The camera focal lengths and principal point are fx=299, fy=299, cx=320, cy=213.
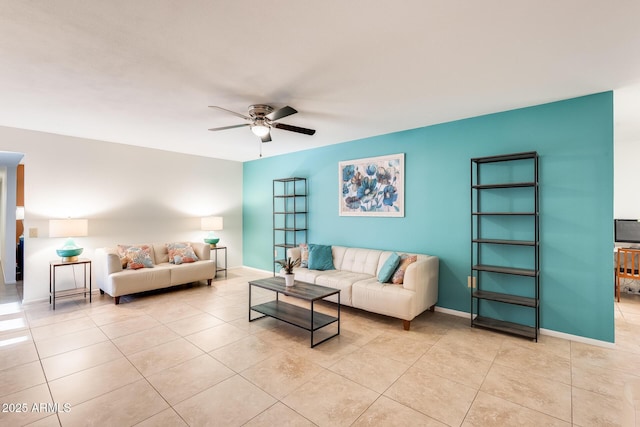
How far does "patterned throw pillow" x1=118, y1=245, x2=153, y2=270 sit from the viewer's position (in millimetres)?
4718

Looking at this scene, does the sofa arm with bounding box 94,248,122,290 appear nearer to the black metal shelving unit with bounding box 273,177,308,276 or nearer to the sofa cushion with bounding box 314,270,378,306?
the black metal shelving unit with bounding box 273,177,308,276

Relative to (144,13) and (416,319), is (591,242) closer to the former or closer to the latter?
(416,319)

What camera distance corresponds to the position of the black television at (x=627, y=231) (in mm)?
4797

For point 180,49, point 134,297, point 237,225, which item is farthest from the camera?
point 237,225

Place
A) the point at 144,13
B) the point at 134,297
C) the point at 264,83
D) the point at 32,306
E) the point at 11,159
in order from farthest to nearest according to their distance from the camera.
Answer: the point at 11,159, the point at 134,297, the point at 32,306, the point at 264,83, the point at 144,13

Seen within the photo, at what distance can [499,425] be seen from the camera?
75.7 inches

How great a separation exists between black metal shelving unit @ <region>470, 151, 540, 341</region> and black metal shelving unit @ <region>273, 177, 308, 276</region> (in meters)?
3.03

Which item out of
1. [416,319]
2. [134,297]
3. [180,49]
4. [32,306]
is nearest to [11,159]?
→ [32,306]

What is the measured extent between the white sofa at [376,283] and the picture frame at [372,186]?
0.66m

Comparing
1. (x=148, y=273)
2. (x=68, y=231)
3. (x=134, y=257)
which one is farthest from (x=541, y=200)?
(x=68, y=231)

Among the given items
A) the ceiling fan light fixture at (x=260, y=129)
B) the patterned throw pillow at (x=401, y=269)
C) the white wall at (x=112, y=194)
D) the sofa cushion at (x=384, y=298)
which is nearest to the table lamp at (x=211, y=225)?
the white wall at (x=112, y=194)

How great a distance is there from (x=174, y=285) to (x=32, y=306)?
1.82 m

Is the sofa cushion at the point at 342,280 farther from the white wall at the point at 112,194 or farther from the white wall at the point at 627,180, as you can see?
the white wall at the point at 627,180

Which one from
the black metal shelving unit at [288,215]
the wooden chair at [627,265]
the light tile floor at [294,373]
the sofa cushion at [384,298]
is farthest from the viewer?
the black metal shelving unit at [288,215]
